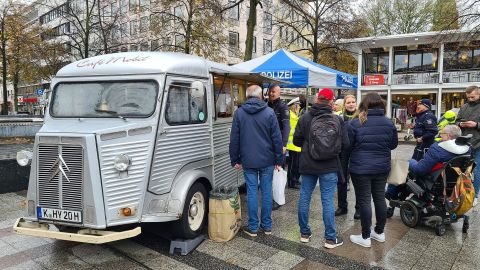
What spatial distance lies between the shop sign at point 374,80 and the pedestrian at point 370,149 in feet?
77.5

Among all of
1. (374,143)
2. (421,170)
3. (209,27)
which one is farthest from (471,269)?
(209,27)

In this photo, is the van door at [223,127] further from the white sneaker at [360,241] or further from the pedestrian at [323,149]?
the white sneaker at [360,241]

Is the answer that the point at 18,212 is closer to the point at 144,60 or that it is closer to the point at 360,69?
the point at 144,60

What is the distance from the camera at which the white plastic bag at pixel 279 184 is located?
584cm

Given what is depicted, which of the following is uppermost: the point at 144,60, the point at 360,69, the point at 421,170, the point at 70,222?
the point at 360,69

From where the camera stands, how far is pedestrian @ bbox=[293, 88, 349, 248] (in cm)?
422

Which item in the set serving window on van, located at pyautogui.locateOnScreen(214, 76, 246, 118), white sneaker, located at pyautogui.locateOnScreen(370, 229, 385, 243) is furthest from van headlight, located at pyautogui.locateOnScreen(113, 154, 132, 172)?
white sneaker, located at pyautogui.locateOnScreen(370, 229, 385, 243)

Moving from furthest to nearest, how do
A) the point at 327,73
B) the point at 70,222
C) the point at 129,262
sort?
the point at 327,73 → the point at 129,262 → the point at 70,222

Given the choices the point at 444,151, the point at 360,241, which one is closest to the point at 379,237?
the point at 360,241

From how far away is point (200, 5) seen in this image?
696 inches

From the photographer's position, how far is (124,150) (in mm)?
3992

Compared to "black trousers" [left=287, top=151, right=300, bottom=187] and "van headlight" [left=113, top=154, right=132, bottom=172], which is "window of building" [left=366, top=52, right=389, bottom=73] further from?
"van headlight" [left=113, top=154, right=132, bottom=172]

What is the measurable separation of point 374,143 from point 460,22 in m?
14.5

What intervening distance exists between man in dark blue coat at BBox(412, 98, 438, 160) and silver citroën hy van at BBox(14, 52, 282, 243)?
12.0ft
